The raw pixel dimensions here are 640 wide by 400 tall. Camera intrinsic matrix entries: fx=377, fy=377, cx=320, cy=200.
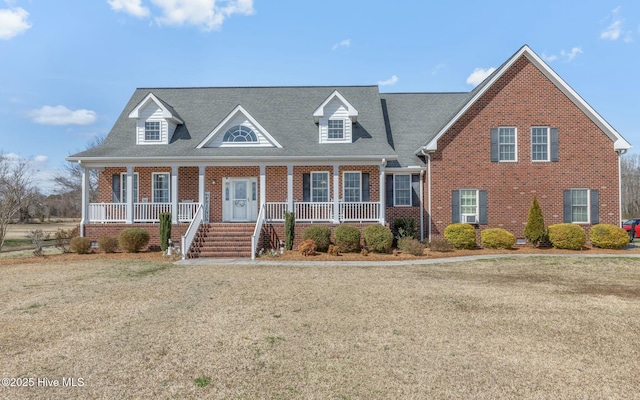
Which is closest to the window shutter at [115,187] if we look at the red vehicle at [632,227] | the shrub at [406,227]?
the shrub at [406,227]

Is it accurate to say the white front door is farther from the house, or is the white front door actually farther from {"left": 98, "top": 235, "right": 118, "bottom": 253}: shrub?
{"left": 98, "top": 235, "right": 118, "bottom": 253}: shrub

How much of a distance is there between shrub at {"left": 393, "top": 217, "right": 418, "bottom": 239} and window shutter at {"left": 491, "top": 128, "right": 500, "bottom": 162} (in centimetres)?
501

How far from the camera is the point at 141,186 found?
19.7 m

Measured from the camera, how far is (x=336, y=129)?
19.6m

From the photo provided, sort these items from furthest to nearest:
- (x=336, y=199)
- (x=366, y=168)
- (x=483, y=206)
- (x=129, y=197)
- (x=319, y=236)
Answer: (x=366, y=168) < (x=483, y=206) < (x=129, y=197) < (x=336, y=199) < (x=319, y=236)

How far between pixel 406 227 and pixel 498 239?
4175 mm

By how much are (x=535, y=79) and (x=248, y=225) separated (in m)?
15.7

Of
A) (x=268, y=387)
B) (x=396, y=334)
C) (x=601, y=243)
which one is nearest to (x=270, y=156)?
(x=396, y=334)

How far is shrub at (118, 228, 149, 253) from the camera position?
16423 mm

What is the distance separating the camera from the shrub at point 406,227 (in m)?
18.8

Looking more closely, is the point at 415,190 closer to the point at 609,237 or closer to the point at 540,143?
the point at 540,143

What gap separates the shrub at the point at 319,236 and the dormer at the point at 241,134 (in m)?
4.95

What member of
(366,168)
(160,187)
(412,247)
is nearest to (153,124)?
(160,187)

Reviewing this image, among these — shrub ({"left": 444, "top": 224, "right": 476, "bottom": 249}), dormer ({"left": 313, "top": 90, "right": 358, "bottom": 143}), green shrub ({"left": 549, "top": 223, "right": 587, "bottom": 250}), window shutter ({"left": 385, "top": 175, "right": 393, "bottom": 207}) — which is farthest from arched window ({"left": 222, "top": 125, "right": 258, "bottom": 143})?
green shrub ({"left": 549, "top": 223, "right": 587, "bottom": 250})
